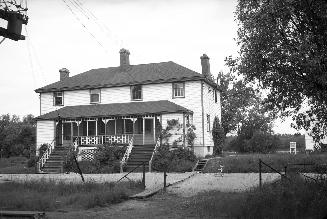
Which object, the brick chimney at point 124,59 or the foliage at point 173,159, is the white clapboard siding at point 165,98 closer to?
the foliage at point 173,159

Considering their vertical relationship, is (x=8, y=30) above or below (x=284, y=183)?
above

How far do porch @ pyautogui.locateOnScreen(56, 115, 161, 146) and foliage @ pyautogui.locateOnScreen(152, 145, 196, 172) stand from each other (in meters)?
3.02

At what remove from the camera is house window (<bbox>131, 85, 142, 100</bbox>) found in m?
37.4

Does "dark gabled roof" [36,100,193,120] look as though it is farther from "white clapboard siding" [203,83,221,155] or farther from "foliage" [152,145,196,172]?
"foliage" [152,145,196,172]

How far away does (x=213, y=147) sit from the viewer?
39.1 metres

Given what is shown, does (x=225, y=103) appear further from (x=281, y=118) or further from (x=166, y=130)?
(x=281, y=118)

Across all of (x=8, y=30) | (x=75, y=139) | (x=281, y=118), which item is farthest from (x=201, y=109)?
(x=8, y=30)

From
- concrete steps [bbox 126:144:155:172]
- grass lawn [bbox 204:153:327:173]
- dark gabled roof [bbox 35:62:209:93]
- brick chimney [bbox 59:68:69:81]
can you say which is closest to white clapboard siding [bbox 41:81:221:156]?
dark gabled roof [bbox 35:62:209:93]

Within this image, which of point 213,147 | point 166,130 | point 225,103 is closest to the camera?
point 166,130

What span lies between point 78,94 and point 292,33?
93.2 feet

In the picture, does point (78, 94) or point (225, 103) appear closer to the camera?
point (78, 94)

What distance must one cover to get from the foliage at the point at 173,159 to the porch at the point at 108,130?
3020 millimetres

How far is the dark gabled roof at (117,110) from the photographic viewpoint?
33906mm

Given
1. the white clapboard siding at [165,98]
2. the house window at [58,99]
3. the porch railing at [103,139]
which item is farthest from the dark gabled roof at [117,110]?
the porch railing at [103,139]
